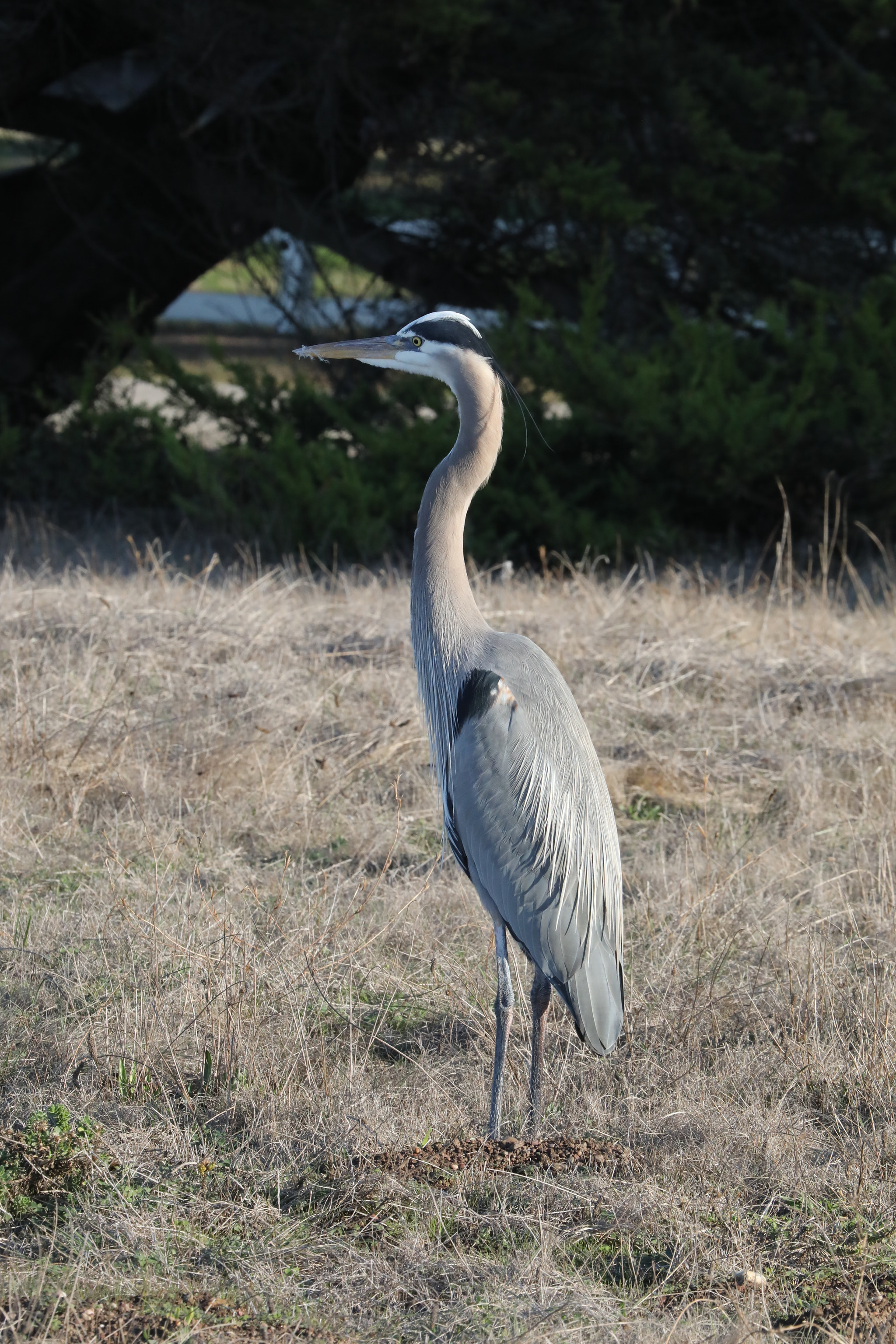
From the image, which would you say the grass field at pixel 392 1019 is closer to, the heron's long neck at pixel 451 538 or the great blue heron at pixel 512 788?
the great blue heron at pixel 512 788

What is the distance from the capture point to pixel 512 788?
10.5ft

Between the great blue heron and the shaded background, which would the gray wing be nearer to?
the great blue heron

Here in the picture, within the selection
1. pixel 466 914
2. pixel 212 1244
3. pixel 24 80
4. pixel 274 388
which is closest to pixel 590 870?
pixel 466 914

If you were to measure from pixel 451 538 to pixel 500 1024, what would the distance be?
127cm

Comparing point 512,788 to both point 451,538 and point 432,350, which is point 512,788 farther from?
point 432,350

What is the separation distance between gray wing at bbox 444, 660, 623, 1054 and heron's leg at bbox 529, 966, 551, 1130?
0.27 ft

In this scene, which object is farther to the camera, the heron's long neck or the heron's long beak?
the heron's long beak

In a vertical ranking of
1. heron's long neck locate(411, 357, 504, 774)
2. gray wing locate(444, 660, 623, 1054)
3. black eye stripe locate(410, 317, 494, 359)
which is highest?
black eye stripe locate(410, 317, 494, 359)

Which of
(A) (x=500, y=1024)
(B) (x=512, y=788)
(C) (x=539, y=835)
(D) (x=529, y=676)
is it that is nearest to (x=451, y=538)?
(D) (x=529, y=676)

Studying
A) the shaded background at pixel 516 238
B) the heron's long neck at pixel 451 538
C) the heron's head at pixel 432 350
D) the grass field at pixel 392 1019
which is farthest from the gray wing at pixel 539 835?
the shaded background at pixel 516 238

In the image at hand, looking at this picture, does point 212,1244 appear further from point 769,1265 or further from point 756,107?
point 756,107

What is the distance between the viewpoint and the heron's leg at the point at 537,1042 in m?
3.08

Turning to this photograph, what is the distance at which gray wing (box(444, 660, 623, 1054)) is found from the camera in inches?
126

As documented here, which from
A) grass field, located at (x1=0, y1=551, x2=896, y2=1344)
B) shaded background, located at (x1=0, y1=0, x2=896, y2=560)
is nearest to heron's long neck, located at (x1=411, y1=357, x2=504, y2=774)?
grass field, located at (x1=0, y1=551, x2=896, y2=1344)
